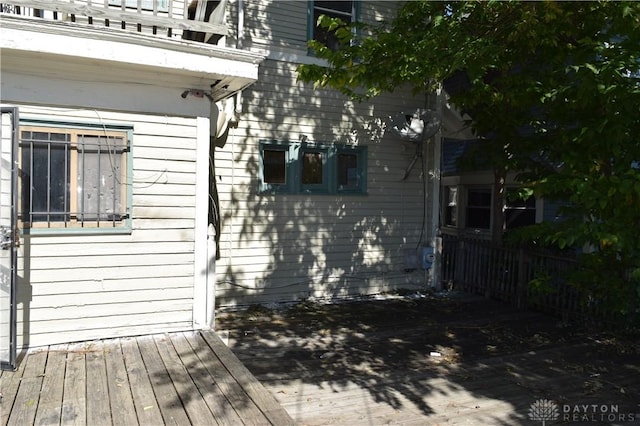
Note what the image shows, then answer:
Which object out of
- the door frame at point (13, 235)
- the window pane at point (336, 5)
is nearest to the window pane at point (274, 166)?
the window pane at point (336, 5)

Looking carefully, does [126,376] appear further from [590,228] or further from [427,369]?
[590,228]

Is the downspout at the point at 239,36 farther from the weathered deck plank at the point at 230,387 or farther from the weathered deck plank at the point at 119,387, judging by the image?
the weathered deck plank at the point at 119,387

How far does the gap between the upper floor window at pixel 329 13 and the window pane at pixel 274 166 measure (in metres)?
2.02

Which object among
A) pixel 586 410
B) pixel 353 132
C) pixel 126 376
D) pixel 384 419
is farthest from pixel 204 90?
pixel 586 410

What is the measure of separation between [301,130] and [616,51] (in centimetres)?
445

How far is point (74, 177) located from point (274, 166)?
373 centimetres

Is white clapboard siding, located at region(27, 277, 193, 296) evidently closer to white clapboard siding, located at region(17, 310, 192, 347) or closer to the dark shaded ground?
white clapboard siding, located at region(17, 310, 192, 347)

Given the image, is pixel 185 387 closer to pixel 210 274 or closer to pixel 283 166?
pixel 210 274

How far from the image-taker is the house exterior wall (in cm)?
740

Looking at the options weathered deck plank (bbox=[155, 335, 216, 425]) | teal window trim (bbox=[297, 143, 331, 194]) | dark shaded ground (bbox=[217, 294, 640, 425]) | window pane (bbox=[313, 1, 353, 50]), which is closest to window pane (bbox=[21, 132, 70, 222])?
weathered deck plank (bbox=[155, 335, 216, 425])

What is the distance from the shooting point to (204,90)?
466 cm

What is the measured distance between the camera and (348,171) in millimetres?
8312

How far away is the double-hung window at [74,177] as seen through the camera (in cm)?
413

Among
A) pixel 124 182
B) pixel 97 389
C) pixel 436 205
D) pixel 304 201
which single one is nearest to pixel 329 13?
pixel 304 201
